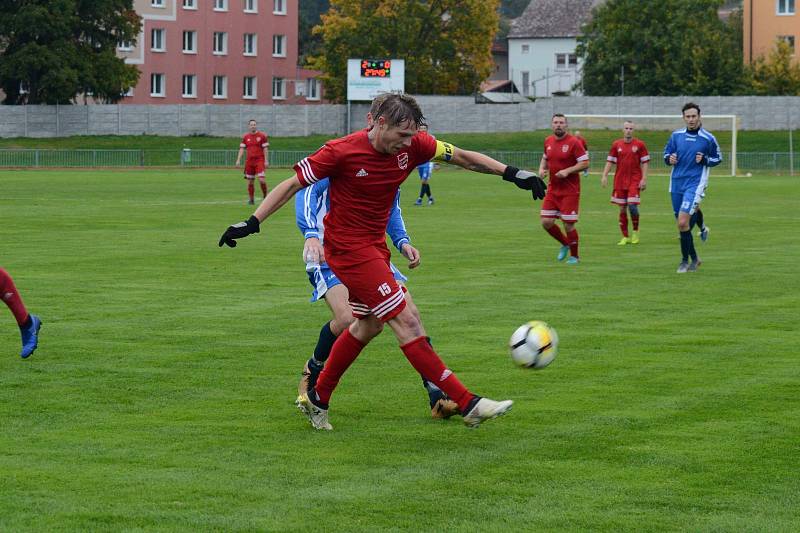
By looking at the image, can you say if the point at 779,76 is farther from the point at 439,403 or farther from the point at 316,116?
the point at 439,403

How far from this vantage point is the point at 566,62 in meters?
120

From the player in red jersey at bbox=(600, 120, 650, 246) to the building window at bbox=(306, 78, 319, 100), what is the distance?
3103 inches

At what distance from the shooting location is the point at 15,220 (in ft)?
89.5

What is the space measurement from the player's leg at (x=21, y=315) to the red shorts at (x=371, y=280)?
334 centimetres

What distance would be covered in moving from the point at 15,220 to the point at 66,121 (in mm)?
45854

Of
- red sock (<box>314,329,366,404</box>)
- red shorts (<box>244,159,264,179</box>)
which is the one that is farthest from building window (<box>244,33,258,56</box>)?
red sock (<box>314,329,366,404</box>)

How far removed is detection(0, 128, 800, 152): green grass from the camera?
223 ft

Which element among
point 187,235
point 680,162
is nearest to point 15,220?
point 187,235

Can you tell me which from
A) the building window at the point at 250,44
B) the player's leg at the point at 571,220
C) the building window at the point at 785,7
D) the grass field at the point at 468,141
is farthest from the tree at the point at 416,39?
the player's leg at the point at 571,220

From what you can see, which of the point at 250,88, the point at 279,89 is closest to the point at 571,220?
the point at 250,88

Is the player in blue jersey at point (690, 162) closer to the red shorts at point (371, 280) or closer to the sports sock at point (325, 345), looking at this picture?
the sports sock at point (325, 345)

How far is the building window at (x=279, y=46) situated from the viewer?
94438 millimetres

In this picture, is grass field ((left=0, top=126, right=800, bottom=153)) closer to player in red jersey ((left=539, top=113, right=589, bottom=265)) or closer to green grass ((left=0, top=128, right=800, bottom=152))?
green grass ((left=0, top=128, right=800, bottom=152))

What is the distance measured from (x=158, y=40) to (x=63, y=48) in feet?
60.0
